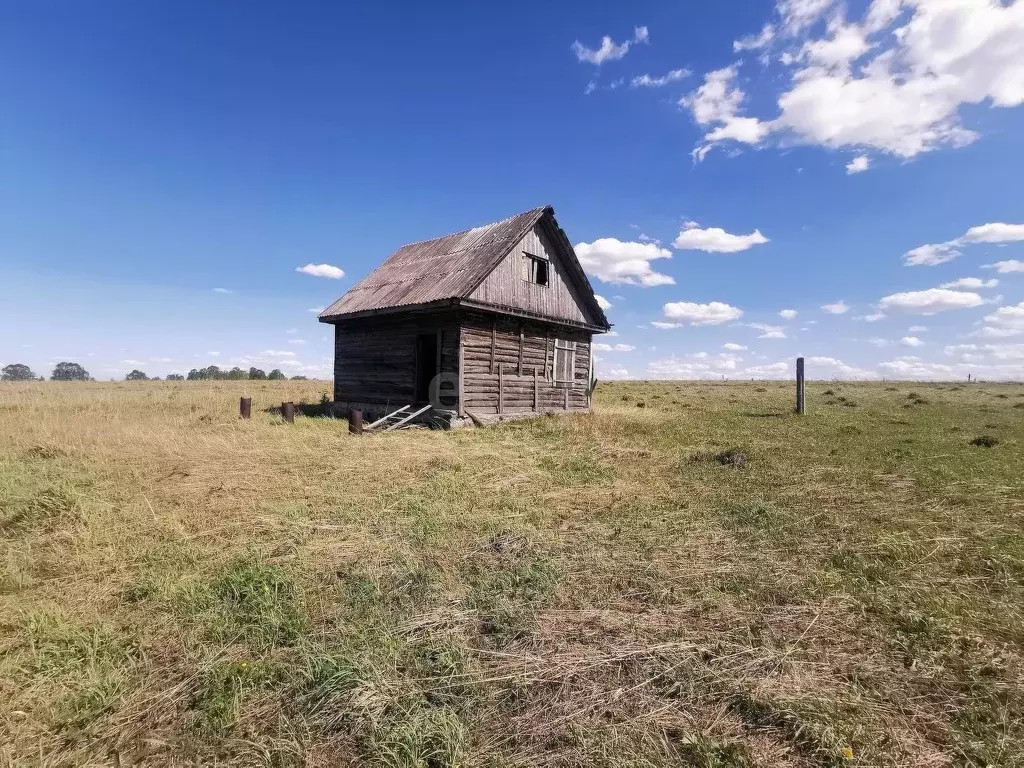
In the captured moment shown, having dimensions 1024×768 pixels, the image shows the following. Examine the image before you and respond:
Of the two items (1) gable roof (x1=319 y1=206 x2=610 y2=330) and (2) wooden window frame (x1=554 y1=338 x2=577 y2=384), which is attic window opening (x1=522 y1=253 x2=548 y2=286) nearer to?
(1) gable roof (x1=319 y1=206 x2=610 y2=330)

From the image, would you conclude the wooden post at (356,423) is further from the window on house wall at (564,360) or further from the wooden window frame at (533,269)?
the window on house wall at (564,360)

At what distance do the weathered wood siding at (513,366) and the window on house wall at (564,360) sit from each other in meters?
0.21

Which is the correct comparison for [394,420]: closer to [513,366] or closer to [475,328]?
[475,328]

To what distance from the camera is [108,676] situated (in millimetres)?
3094

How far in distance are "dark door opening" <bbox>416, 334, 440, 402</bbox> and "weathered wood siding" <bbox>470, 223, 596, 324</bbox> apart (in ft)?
8.02

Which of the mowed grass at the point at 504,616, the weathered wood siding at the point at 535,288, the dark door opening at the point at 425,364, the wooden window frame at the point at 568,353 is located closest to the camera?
the mowed grass at the point at 504,616

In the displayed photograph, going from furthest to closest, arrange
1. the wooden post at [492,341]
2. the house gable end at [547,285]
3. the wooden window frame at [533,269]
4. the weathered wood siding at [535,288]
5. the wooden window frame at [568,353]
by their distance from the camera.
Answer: the wooden window frame at [568,353], the wooden window frame at [533,269], the wooden post at [492,341], the house gable end at [547,285], the weathered wood siding at [535,288]

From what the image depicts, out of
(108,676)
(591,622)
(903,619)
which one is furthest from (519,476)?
(108,676)

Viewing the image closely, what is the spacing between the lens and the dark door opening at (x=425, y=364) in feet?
51.0

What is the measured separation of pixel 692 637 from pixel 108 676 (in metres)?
3.90

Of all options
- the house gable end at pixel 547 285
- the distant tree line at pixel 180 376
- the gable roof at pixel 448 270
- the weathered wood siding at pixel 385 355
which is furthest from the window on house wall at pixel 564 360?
the distant tree line at pixel 180 376

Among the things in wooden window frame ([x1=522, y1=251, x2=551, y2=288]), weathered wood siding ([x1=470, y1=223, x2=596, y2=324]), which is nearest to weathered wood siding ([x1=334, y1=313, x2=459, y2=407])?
weathered wood siding ([x1=470, y1=223, x2=596, y2=324])

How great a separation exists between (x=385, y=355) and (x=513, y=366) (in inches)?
169

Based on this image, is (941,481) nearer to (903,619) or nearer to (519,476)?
(903,619)
